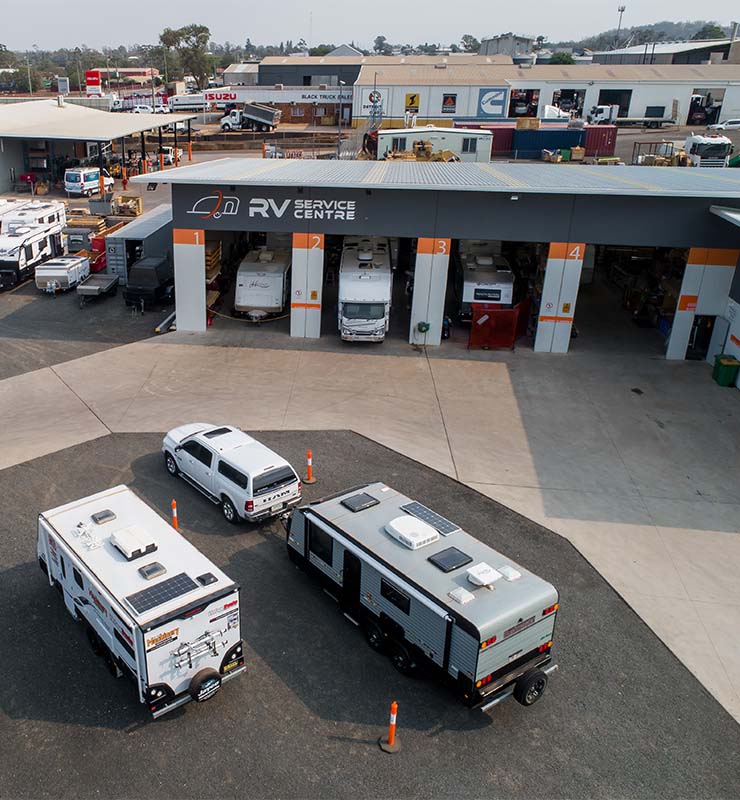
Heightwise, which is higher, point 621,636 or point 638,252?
point 638,252

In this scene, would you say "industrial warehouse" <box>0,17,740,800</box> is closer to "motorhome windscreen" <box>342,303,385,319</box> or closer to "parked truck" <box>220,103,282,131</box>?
"motorhome windscreen" <box>342,303,385,319</box>

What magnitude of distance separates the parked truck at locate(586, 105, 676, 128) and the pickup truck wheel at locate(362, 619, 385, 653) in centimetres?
8861

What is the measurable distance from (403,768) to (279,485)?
7396mm

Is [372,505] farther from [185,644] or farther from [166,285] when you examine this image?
[166,285]

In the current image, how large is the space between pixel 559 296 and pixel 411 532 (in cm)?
1805

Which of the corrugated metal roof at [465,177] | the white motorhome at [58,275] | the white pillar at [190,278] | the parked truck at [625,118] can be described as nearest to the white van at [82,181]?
the white motorhome at [58,275]

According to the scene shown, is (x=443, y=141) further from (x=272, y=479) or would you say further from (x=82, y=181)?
(x=272, y=479)

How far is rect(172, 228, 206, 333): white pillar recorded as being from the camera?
1138 inches

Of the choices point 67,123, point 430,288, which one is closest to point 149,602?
point 430,288

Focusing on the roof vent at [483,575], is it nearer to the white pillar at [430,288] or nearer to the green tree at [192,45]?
the white pillar at [430,288]

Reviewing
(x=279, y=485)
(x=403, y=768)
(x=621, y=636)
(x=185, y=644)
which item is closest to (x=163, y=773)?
(x=185, y=644)

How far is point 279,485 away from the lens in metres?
16.9

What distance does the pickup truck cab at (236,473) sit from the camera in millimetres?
16578

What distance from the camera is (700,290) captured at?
28031 mm
